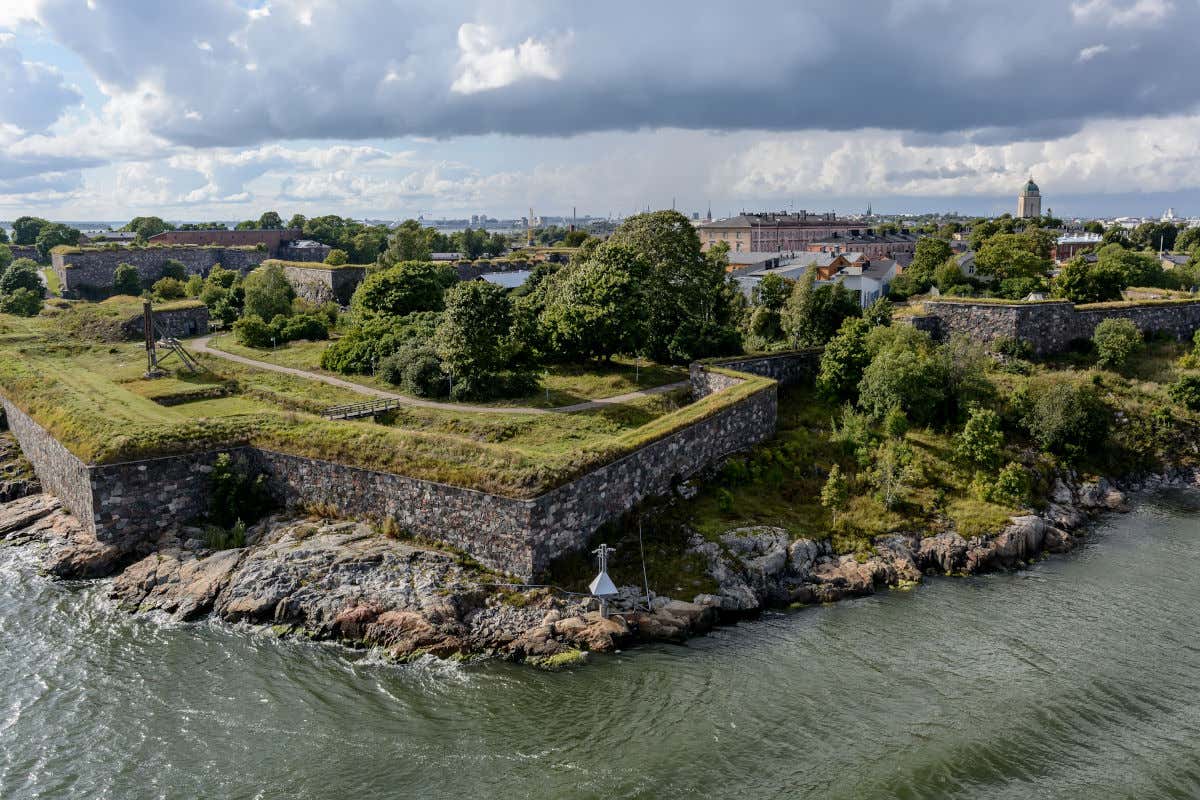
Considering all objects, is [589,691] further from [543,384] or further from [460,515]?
[543,384]

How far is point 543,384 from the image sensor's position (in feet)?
120

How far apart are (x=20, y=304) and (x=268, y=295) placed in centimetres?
1945

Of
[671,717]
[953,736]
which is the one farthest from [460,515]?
[953,736]

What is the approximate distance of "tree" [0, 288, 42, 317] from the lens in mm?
59000

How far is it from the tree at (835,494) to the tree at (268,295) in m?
39.1

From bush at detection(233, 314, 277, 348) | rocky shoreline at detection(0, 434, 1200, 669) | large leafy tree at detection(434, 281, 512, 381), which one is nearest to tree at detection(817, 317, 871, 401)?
rocky shoreline at detection(0, 434, 1200, 669)

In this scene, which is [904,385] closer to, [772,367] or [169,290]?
[772,367]

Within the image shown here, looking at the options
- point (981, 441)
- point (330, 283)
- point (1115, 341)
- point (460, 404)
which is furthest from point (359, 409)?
point (330, 283)

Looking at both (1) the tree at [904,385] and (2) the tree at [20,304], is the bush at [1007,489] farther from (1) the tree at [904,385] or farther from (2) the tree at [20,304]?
(2) the tree at [20,304]

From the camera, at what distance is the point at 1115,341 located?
38.3m

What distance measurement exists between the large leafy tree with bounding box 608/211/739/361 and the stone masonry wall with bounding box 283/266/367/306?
30.4m

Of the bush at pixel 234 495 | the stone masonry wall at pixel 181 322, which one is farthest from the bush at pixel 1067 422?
the stone masonry wall at pixel 181 322

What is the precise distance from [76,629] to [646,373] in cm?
2395

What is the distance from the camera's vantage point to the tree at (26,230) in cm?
9862
